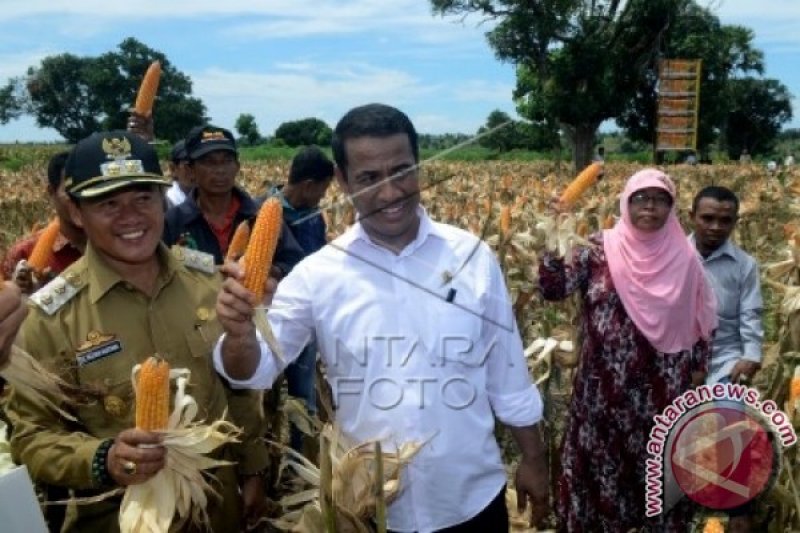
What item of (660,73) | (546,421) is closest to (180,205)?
(546,421)

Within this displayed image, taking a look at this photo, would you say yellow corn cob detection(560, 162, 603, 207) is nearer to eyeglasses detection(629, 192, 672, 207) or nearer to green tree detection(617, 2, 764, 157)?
eyeglasses detection(629, 192, 672, 207)

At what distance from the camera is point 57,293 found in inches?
88.4

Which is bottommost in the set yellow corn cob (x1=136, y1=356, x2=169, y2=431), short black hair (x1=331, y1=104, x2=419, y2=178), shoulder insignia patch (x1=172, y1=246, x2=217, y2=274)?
yellow corn cob (x1=136, y1=356, x2=169, y2=431)

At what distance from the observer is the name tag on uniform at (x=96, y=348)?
2172 millimetres

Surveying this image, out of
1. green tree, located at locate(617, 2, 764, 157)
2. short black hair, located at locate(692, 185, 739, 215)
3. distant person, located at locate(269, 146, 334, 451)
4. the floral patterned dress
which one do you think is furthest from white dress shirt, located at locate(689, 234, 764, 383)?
green tree, located at locate(617, 2, 764, 157)

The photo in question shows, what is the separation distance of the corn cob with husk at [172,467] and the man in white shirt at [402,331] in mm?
217

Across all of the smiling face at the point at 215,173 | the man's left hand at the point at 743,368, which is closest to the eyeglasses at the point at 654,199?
the man's left hand at the point at 743,368

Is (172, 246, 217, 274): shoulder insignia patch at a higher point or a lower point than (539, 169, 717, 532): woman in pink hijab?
higher

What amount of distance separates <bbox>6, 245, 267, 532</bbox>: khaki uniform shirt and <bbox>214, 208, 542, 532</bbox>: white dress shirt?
13 cm

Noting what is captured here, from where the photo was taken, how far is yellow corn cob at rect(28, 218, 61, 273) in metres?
3.18

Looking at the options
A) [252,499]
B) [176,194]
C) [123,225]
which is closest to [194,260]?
[123,225]

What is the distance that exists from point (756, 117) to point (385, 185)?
294 feet

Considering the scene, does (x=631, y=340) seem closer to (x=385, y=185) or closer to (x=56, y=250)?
(x=385, y=185)

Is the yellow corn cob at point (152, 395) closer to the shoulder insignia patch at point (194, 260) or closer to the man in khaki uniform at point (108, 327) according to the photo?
the man in khaki uniform at point (108, 327)
